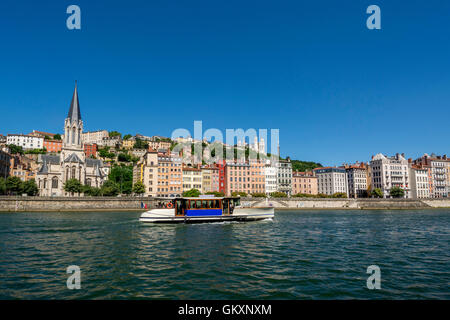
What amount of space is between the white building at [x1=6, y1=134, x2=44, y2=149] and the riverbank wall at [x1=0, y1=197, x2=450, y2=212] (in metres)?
107

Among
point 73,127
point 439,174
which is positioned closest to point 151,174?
point 73,127

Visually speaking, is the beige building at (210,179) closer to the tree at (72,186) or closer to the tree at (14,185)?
the tree at (72,186)

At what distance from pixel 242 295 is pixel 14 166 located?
12383cm

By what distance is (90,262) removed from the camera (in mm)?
16703

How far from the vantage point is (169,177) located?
101625mm

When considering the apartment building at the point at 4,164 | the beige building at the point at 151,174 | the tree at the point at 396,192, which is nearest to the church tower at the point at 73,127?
the apartment building at the point at 4,164

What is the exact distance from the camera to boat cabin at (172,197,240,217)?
38781 mm

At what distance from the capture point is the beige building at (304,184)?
12194 centimetres

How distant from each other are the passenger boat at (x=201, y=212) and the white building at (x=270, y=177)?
239ft

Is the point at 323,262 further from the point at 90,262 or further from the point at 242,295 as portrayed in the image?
the point at 90,262

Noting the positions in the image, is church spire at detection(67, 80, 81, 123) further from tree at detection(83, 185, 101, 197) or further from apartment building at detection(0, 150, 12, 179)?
tree at detection(83, 185, 101, 197)

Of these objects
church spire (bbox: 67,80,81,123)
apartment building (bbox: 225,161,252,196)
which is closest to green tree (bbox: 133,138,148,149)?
church spire (bbox: 67,80,81,123)

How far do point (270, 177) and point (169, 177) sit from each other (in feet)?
125
